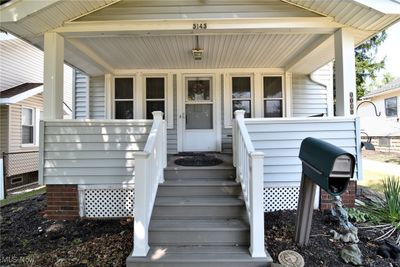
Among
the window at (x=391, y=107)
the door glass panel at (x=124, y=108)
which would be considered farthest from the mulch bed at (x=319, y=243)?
the window at (x=391, y=107)

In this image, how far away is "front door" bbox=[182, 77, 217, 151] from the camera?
668 centimetres

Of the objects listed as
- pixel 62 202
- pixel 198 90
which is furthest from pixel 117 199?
pixel 198 90

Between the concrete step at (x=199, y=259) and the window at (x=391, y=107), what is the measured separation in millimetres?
16141

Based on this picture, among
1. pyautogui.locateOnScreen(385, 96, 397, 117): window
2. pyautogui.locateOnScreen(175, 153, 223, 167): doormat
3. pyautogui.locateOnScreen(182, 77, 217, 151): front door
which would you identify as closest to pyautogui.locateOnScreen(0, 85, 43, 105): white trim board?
pyautogui.locateOnScreen(182, 77, 217, 151): front door

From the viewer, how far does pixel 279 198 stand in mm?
4449

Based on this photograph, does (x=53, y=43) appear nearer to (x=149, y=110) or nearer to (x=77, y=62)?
(x=77, y=62)

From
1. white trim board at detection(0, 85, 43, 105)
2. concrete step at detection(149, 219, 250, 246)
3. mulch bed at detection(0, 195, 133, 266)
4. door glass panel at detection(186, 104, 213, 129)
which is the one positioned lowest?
mulch bed at detection(0, 195, 133, 266)

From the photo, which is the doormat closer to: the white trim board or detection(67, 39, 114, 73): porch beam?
detection(67, 39, 114, 73): porch beam

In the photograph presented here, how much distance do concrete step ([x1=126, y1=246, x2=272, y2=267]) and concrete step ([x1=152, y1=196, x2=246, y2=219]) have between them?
58 cm

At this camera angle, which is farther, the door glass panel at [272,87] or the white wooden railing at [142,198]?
the door glass panel at [272,87]

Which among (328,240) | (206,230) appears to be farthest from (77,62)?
(328,240)

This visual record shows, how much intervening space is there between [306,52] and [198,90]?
104 inches

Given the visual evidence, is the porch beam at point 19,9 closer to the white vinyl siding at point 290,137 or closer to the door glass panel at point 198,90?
the white vinyl siding at point 290,137

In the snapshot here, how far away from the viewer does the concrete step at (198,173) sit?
443 centimetres
